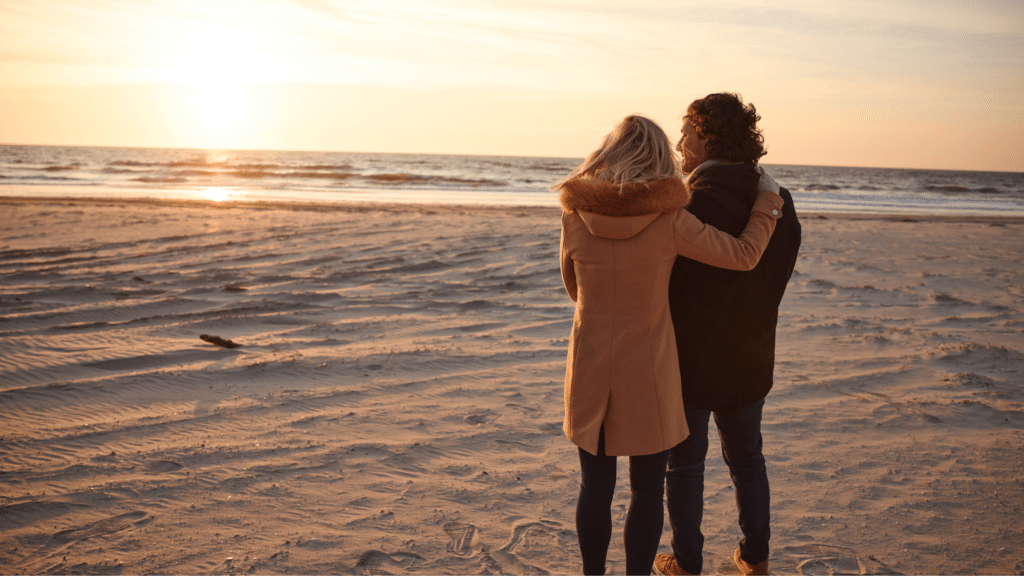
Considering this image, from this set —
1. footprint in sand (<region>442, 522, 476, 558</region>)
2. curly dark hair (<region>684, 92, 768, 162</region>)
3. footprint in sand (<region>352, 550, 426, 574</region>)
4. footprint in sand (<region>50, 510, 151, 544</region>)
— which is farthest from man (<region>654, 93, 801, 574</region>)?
footprint in sand (<region>50, 510, 151, 544</region>)

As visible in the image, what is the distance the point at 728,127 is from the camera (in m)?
1.98

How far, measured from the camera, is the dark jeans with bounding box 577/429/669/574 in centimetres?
196

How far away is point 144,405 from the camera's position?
3.69 m

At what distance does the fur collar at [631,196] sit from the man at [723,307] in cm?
23

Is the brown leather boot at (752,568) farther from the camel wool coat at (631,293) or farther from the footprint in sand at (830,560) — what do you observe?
the camel wool coat at (631,293)

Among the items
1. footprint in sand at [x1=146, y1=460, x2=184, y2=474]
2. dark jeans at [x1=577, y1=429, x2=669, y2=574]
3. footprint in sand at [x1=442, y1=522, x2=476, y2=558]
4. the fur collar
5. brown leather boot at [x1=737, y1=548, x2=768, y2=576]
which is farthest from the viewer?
footprint in sand at [x1=146, y1=460, x2=184, y2=474]

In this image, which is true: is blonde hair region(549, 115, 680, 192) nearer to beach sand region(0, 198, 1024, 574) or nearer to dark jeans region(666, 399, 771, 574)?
dark jeans region(666, 399, 771, 574)

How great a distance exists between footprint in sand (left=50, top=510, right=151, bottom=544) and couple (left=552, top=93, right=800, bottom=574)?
191 cm

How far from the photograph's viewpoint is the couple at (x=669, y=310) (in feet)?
5.96

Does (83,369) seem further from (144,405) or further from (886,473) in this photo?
(886,473)

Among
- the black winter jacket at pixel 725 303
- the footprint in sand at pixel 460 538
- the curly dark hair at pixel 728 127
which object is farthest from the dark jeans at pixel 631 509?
the curly dark hair at pixel 728 127

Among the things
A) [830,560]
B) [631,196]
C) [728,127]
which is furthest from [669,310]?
[830,560]

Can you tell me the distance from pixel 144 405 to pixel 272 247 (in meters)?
5.47

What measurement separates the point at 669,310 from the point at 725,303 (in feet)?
0.63
